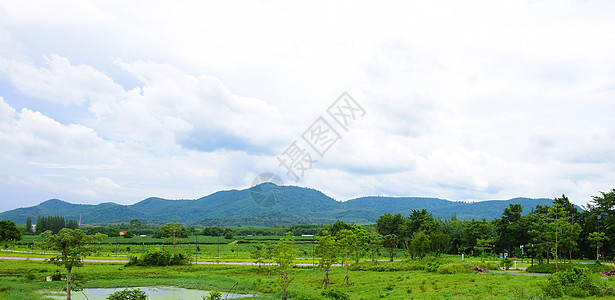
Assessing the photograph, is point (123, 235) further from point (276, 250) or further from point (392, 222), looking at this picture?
point (276, 250)

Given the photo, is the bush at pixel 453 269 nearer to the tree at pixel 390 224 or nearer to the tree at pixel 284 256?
the tree at pixel 284 256

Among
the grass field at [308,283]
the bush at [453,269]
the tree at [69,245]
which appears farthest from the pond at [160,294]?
the bush at [453,269]

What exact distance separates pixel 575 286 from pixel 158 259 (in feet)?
119

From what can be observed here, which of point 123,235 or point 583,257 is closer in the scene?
point 583,257

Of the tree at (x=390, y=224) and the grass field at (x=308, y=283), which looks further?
the tree at (x=390, y=224)

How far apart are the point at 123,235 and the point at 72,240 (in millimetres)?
85668

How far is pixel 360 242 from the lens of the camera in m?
36.0

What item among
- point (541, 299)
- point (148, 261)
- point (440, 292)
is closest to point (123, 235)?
point (148, 261)

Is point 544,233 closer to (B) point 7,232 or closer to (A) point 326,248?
(A) point 326,248

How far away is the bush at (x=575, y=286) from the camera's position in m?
18.4

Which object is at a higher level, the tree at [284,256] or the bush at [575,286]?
the tree at [284,256]

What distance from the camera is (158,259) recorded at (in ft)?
130

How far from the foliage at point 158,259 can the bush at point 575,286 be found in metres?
34.3

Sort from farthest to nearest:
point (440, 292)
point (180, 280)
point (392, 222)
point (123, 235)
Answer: point (123, 235) → point (392, 222) → point (180, 280) → point (440, 292)
